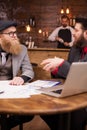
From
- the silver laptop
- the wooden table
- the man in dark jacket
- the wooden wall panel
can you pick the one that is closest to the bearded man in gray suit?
the man in dark jacket

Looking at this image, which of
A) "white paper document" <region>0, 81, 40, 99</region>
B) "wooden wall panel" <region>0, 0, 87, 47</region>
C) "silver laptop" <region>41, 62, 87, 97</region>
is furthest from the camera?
"wooden wall panel" <region>0, 0, 87, 47</region>

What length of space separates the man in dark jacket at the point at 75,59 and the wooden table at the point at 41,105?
324mm

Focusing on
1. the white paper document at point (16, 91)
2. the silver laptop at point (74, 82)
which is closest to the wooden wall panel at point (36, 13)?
the white paper document at point (16, 91)

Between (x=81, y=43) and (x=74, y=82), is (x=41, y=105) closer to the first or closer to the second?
(x=74, y=82)

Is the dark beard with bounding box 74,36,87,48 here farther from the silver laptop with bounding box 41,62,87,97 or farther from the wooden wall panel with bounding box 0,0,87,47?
the wooden wall panel with bounding box 0,0,87,47

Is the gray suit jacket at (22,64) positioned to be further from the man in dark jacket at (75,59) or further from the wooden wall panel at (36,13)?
the wooden wall panel at (36,13)

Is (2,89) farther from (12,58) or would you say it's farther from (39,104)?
(12,58)

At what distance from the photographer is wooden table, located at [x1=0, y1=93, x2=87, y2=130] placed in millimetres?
1501

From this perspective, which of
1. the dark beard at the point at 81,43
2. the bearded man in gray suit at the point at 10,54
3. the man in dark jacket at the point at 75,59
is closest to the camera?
the man in dark jacket at the point at 75,59

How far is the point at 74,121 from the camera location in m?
2.19

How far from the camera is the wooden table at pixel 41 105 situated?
4.92 ft

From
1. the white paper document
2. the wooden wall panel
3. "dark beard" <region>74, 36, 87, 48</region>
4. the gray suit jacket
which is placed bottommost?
the wooden wall panel

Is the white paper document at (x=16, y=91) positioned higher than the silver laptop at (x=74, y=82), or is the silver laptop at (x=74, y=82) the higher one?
the silver laptop at (x=74, y=82)

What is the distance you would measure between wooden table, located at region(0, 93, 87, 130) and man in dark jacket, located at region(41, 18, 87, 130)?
0.32m
